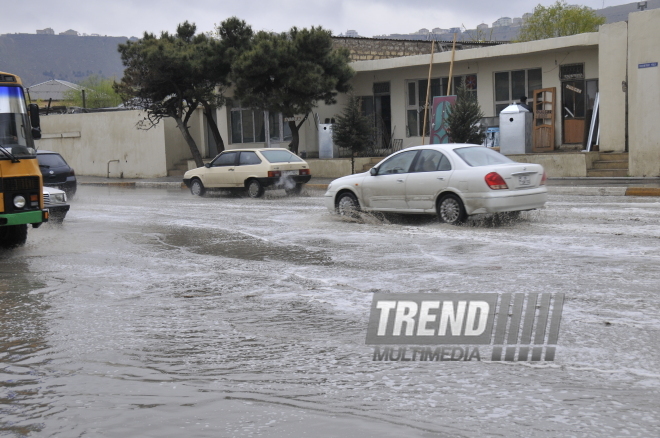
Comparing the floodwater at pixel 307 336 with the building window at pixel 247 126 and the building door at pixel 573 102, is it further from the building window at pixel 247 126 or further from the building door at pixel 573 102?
the building window at pixel 247 126

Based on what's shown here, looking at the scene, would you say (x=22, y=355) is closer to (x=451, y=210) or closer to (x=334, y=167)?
(x=451, y=210)

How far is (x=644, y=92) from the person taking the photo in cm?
2205

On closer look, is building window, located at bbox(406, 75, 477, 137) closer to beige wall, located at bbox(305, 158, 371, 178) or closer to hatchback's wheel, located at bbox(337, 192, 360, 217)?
beige wall, located at bbox(305, 158, 371, 178)

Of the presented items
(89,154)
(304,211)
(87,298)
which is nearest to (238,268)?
(87,298)

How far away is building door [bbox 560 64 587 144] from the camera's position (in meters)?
28.1

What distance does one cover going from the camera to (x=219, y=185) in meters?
24.2

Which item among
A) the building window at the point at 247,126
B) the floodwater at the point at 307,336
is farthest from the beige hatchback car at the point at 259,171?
the building window at the point at 247,126

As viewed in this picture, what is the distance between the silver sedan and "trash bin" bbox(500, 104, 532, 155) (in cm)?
1322

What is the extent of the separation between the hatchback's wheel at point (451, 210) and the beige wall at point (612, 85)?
45.9ft

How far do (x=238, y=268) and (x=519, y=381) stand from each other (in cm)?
565

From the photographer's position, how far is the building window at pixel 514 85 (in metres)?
29.5

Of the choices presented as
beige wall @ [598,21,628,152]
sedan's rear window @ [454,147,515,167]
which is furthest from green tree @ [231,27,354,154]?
sedan's rear window @ [454,147,515,167]

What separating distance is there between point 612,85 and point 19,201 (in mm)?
19870

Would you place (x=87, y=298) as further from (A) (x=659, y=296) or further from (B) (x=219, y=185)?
(B) (x=219, y=185)
